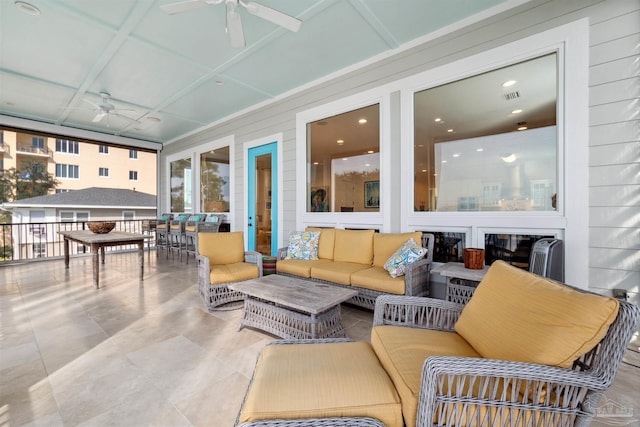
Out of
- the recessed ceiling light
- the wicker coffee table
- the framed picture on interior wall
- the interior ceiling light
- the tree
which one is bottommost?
the wicker coffee table

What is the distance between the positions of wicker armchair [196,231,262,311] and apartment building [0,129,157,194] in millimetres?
9668

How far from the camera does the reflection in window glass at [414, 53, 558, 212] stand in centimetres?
265

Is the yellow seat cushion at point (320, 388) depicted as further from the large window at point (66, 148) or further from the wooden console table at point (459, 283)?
the large window at point (66, 148)

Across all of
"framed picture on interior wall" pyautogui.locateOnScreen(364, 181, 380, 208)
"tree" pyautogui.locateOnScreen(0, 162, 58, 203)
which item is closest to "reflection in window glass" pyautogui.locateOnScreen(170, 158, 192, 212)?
"framed picture on interior wall" pyautogui.locateOnScreen(364, 181, 380, 208)

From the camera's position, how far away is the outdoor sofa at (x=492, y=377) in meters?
0.92

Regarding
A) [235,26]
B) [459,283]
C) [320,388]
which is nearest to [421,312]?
[320,388]

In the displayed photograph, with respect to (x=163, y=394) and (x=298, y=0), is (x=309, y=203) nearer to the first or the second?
(x=298, y=0)

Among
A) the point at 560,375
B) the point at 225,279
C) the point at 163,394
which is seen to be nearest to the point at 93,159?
the point at 225,279

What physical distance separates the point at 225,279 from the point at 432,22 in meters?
3.72

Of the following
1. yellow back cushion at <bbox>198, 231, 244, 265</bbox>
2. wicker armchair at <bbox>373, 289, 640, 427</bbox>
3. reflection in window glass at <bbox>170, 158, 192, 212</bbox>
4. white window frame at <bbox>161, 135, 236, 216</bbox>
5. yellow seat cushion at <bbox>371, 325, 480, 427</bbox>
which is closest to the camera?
wicker armchair at <bbox>373, 289, 640, 427</bbox>

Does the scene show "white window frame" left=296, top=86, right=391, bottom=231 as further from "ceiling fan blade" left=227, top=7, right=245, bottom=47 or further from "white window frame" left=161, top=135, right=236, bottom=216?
"white window frame" left=161, top=135, right=236, bottom=216

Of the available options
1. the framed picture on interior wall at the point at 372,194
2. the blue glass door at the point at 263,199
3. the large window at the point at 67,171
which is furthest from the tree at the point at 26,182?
the framed picture on interior wall at the point at 372,194

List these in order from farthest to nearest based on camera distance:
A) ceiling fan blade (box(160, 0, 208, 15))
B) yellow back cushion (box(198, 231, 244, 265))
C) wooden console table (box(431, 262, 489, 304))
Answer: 1. yellow back cushion (box(198, 231, 244, 265))
2. wooden console table (box(431, 262, 489, 304))
3. ceiling fan blade (box(160, 0, 208, 15))

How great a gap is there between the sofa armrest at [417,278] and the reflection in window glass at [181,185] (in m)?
6.26
